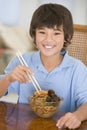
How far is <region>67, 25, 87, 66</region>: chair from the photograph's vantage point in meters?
1.84

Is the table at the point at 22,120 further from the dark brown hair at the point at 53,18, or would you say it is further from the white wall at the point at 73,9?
the white wall at the point at 73,9

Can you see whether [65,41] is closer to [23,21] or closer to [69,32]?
[69,32]

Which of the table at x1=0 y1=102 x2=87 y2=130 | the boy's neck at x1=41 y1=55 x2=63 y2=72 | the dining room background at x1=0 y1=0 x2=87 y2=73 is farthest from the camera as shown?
the dining room background at x1=0 y1=0 x2=87 y2=73

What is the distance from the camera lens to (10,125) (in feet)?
3.16

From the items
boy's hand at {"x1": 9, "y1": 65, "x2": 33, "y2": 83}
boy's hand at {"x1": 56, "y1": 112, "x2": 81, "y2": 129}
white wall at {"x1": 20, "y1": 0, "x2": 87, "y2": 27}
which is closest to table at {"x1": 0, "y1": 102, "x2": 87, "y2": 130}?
boy's hand at {"x1": 56, "y1": 112, "x2": 81, "y2": 129}

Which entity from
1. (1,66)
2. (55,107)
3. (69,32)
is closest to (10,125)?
(55,107)

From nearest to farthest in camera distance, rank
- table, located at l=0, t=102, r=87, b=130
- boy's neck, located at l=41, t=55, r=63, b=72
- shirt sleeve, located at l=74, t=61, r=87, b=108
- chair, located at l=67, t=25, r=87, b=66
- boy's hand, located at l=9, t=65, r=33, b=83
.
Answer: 1. table, located at l=0, t=102, r=87, b=130
2. boy's hand, located at l=9, t=65, r=33, b=83
3. shirt sleeve, located at l=74, t=61, r=87, b=108
4. boy's neck, located at l=41, t=55, r=63, b=72
5. chair, located at l=67, t=25, r=87, b=66

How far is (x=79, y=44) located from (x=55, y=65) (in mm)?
615

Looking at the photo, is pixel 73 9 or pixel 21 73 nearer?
pixel 21 73

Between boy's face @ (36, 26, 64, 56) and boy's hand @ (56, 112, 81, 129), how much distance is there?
1.10 feet

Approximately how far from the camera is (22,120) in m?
1.01

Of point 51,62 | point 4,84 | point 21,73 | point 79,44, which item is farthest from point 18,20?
point 21,73

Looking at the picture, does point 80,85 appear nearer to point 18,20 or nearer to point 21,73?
point 21,73

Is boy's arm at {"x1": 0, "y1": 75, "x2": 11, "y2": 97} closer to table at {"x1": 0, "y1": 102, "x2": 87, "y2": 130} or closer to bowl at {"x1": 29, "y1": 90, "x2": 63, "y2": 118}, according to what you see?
table at {"x1": 0, "y1": 102, "x2": 87, "y2": 130}
